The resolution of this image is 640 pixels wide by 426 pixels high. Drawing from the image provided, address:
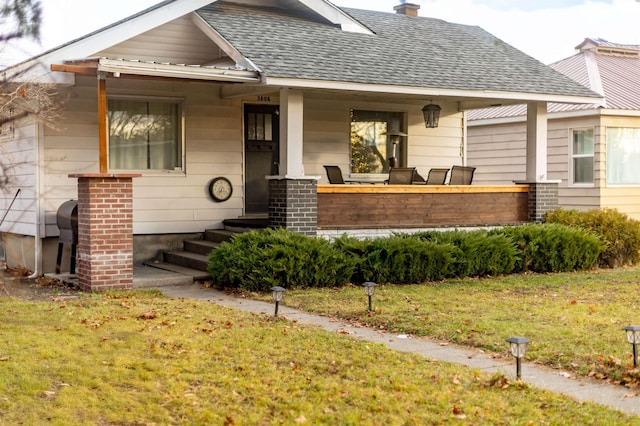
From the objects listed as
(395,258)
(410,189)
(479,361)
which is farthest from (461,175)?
(479,361)

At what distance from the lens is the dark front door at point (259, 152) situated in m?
16.1

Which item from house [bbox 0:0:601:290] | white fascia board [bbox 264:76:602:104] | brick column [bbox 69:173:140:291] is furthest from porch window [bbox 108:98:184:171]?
white fascia board [bbox 264:76:602:104]

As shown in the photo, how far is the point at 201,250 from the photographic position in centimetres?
1450

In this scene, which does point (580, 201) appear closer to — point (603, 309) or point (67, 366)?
point (603, 309)

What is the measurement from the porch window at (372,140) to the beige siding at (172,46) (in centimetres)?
347

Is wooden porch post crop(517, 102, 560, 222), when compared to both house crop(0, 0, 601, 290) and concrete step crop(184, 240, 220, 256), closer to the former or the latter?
house crop(0, 0, 601, 290)

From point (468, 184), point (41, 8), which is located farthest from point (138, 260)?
point (41, 8)

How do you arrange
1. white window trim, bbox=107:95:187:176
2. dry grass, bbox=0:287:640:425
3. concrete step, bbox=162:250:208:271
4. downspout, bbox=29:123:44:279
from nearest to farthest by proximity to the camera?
dry grass, bbox=0:287:640:425, concrete step, bbox=162:250:208:271, downspout, bbox=29:123:44:279, white window trim, bbox=107:95:187:176

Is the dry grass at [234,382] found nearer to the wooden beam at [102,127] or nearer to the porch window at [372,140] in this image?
the wooden beam at [102,127]

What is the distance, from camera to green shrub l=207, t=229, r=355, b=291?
40.2 ft

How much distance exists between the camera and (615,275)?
1472cm

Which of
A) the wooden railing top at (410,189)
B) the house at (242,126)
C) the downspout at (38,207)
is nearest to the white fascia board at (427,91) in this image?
the house at (242,126)

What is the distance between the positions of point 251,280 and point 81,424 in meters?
6.45

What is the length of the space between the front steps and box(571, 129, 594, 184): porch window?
8.65 metres
